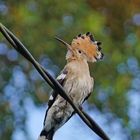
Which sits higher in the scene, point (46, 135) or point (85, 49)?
point (85, 49)

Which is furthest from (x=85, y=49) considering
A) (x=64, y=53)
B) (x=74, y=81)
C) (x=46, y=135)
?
(x=64, y=53)

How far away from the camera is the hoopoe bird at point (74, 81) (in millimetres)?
3072

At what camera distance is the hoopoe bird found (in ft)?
10.1

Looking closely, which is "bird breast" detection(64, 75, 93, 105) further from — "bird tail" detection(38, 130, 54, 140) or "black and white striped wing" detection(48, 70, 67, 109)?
"bird tail" detection(38, 130, 54, 140)

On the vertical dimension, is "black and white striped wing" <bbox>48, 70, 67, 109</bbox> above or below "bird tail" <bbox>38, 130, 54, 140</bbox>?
above

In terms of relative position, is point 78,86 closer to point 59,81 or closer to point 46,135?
point 59,81

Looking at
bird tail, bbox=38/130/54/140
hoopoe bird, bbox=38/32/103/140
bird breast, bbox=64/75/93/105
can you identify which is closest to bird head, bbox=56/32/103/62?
hoopoe bird, bbox=38/32/103/140

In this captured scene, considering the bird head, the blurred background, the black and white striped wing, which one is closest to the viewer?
the bird head

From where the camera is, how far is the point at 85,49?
3.11 m

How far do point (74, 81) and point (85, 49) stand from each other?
18 centimetres

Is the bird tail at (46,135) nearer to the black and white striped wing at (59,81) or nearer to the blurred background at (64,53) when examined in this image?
the black and white striped wing at (59,81)

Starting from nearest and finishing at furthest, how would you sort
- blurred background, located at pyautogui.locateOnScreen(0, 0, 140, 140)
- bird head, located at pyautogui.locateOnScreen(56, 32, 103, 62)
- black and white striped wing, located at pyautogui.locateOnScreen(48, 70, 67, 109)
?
bird head, located at pyautogui.locateOnScreen(56, 32, 103, 62) < black and white striped wing, located at pyautogui.locateOnScreen(48, 70, 67, 109) < blurred background, located at pyautogui.locateOnScreen(0, 0, 140, 140)

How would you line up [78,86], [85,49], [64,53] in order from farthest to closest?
[64,53], [78,86], [85,49]

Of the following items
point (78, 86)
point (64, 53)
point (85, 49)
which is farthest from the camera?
point (64, 53)
